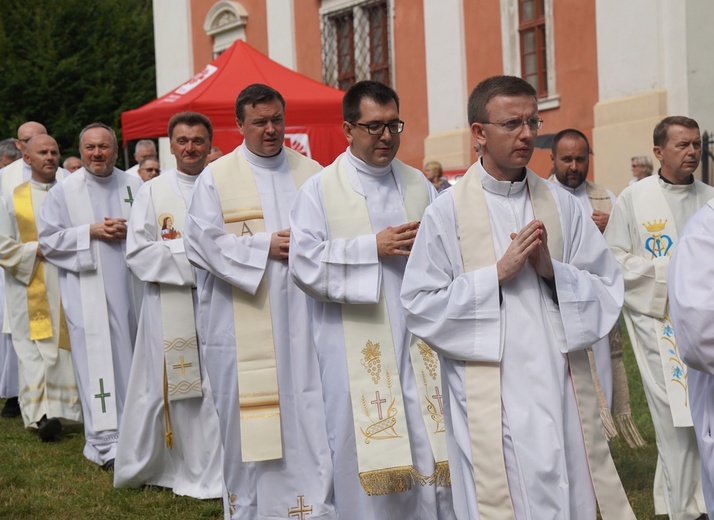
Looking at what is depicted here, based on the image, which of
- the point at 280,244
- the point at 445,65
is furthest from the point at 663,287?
the point at 445,65

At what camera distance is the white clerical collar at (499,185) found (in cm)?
451

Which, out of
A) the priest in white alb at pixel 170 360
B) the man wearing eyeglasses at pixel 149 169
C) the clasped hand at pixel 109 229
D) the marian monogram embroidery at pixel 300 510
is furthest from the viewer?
the man wearing eyeglasses at pixel 149 169

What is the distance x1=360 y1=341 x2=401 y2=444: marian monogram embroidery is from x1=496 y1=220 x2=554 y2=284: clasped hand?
1.34m

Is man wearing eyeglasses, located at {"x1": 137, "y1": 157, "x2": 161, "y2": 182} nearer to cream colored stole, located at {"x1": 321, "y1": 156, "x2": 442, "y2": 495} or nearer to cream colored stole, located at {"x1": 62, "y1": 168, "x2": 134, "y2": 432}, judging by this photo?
cream colored stole, located at {"x1": 62, "y1": 168, "x2": 134, "y2": 432}

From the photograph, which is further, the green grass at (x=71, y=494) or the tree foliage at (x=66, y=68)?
the tree foliage at (x=66, y=68)

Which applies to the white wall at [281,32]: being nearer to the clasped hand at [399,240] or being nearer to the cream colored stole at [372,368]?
the cream colored stole at [372,368]

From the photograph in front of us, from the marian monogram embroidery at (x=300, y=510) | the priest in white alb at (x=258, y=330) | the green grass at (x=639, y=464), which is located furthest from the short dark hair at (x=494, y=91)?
the green grass at (x=639, y=464)

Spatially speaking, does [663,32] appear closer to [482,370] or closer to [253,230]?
[253,230]

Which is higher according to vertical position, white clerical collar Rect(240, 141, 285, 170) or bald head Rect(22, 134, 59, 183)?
bald head Rect(22, 134, 59, 183)

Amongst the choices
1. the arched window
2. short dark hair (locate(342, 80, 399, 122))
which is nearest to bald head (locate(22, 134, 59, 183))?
short dark hair (locate(342, 80, 399, 122))

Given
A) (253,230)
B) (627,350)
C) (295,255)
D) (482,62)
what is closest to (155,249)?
(253,230)

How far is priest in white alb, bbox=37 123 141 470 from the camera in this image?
8.28 meters

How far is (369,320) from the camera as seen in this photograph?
5.56 metres

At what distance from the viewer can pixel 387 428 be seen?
5.43 m
